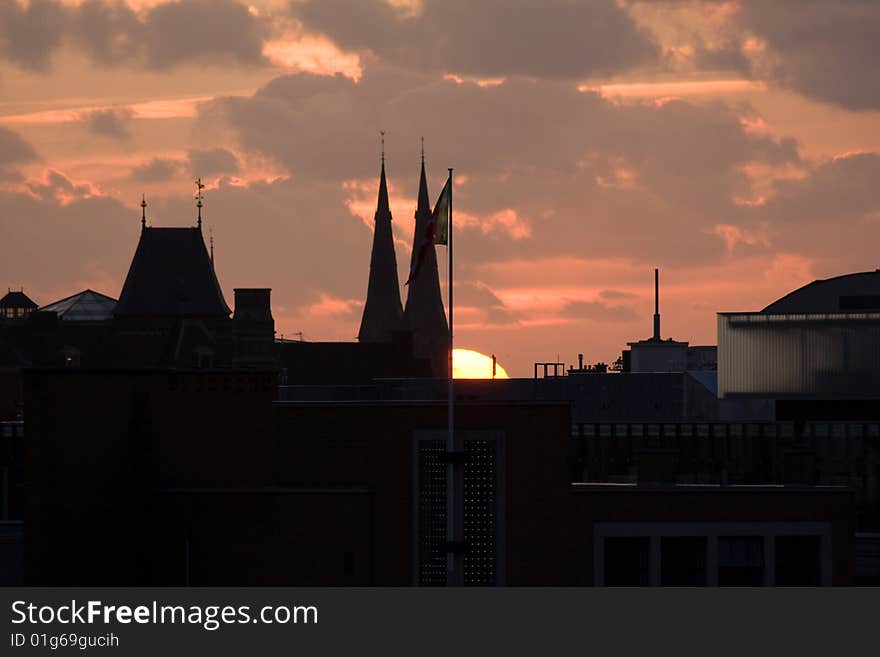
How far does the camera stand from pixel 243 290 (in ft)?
647

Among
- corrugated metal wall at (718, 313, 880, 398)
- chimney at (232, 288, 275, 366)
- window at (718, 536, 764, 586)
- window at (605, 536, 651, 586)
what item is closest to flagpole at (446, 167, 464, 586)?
window at (605, 536, 651, 586)

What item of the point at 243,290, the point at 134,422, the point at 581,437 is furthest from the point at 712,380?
the point at 243,290

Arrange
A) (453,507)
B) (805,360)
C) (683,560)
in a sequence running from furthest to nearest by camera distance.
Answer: (805,360)
(683,560)
(453,507)

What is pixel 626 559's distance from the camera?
2422 inches

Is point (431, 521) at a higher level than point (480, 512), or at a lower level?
lower

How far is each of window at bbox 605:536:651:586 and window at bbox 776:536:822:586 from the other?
4.44 metres

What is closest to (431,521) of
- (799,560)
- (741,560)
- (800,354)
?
(741,560)

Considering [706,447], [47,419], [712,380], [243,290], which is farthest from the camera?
[243,290]

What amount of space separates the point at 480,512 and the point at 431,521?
5.39ft

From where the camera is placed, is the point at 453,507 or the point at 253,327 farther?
the point at 253,327

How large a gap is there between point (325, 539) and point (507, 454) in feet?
21.9

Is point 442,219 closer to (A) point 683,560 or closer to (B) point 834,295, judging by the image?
(A) point 683,560

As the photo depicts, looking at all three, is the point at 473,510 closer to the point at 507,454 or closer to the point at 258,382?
the point at 507,454

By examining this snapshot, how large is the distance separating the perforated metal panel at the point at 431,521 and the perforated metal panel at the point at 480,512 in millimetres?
793
